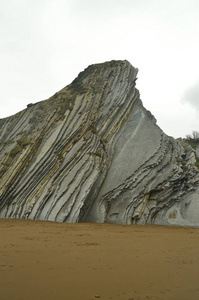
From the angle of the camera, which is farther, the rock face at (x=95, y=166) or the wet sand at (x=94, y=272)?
the rock face at (x=95, y=166)

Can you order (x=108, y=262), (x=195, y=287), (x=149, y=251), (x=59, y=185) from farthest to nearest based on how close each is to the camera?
1. (x=59, y=185)
2. (x=149, y=251)
3. (x=108, y=262)
4. (x=195, y=287)

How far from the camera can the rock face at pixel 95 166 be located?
17.9 m

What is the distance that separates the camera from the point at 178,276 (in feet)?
15.8

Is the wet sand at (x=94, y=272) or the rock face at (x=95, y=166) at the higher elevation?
the rock face at (x=95, y=166)

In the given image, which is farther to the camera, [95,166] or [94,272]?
[95,166]

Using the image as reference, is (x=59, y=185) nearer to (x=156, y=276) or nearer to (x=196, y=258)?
(x=196, y=258)

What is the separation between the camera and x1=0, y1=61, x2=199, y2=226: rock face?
58.7 feet

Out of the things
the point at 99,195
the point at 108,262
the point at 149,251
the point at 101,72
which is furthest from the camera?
the point at 101,72

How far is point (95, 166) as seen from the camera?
19.7 m

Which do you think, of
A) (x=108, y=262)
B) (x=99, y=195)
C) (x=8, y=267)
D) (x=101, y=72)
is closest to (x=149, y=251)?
(x=108, y=262)

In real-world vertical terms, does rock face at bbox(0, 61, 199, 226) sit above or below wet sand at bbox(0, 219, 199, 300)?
above

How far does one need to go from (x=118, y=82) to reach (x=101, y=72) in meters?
3.09

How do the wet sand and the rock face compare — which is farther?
the rock face

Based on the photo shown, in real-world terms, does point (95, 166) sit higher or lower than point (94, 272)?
higher
